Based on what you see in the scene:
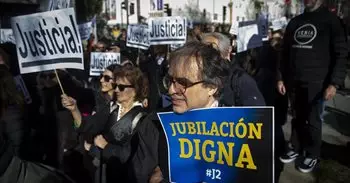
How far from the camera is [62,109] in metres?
4.29

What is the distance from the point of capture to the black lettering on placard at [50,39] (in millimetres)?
3377

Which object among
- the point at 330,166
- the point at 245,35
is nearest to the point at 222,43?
the point at 330,166

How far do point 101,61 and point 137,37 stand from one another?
2.33 metres

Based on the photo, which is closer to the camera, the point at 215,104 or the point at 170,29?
the point at 215,104

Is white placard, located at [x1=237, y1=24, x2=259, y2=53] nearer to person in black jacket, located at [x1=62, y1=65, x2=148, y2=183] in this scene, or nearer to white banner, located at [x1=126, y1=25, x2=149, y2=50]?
white banner, located at [x1=126, y1=25, x2=149, y2=50]

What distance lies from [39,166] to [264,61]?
566 cm

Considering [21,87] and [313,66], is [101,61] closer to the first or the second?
[21,87]

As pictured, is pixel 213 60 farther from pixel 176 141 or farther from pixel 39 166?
pixel 39 166

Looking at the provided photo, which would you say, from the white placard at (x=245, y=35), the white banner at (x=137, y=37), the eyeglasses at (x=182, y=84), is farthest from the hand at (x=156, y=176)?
the white banner at (x=137, y=37)

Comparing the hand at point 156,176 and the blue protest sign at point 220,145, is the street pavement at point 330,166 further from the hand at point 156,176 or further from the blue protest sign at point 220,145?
the blue protest sign at point 220,145

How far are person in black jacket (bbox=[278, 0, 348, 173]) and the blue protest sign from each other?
8.52 feet

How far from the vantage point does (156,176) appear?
1.90 m

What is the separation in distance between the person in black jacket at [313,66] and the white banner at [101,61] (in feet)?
8.82

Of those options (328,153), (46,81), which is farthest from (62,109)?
(328,153)
